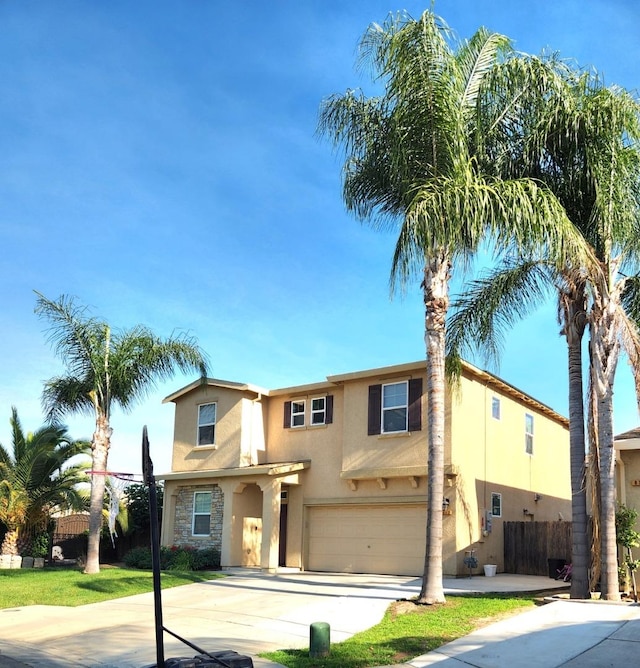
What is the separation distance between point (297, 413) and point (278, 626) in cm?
1151

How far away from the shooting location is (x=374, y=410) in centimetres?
2269

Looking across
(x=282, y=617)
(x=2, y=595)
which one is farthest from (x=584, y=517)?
(x=2, y=595)

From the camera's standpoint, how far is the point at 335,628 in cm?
1359

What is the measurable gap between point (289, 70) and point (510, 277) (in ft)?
21.9

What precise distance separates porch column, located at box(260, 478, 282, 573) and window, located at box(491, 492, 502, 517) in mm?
6339

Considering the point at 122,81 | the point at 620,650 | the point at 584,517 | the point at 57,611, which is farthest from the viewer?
the point at 57,611

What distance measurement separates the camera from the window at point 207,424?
2641 centimetres

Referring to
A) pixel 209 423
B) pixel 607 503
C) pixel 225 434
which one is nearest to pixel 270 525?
pixel 225 434

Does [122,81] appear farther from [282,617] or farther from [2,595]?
[2,595]

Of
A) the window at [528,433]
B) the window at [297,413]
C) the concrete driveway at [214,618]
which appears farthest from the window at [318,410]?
the window at [528,433]

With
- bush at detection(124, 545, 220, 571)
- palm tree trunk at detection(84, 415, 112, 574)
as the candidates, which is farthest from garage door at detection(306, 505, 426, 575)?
palm tree trunk at detection(84, 415, 112, 574)

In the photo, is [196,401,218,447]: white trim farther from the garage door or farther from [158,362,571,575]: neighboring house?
the garage door

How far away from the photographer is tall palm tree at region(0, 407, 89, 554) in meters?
25.4

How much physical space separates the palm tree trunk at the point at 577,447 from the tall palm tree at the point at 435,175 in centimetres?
225
